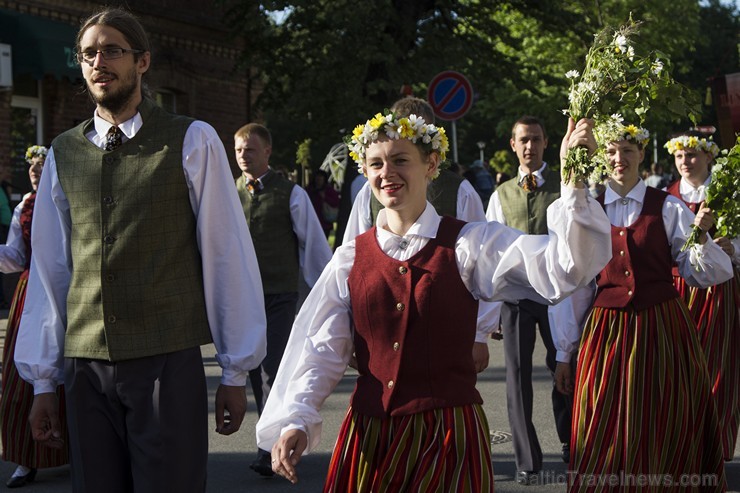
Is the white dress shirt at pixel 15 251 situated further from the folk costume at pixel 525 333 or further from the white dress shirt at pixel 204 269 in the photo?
the white dress shirt at pixel 204 269

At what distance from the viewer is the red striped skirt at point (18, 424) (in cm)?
691

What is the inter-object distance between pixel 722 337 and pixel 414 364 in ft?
14.3

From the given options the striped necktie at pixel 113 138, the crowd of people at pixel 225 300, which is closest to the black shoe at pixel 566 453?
the crowd of people at pixel 225 300

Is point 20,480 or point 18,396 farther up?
point 18,396

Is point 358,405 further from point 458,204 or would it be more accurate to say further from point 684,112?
point 458,204

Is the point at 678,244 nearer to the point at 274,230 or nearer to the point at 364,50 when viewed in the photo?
the point at 274,230

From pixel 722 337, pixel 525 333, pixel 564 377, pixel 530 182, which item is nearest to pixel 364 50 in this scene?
pixel 530 182

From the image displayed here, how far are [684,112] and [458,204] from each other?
11.0 feet

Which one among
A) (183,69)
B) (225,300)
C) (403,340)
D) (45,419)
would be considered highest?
(183,69)

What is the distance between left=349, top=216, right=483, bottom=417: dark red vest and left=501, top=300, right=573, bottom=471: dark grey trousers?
3.14 metres

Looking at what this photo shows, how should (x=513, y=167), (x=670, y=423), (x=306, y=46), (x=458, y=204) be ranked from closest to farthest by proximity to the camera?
(x=670, y=423), (x=458, y=204), (x=306, y=46), (x=513, y=167)

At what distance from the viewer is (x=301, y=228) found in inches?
303

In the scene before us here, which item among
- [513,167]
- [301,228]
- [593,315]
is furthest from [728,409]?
[513,167]

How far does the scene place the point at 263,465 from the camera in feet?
22.5
